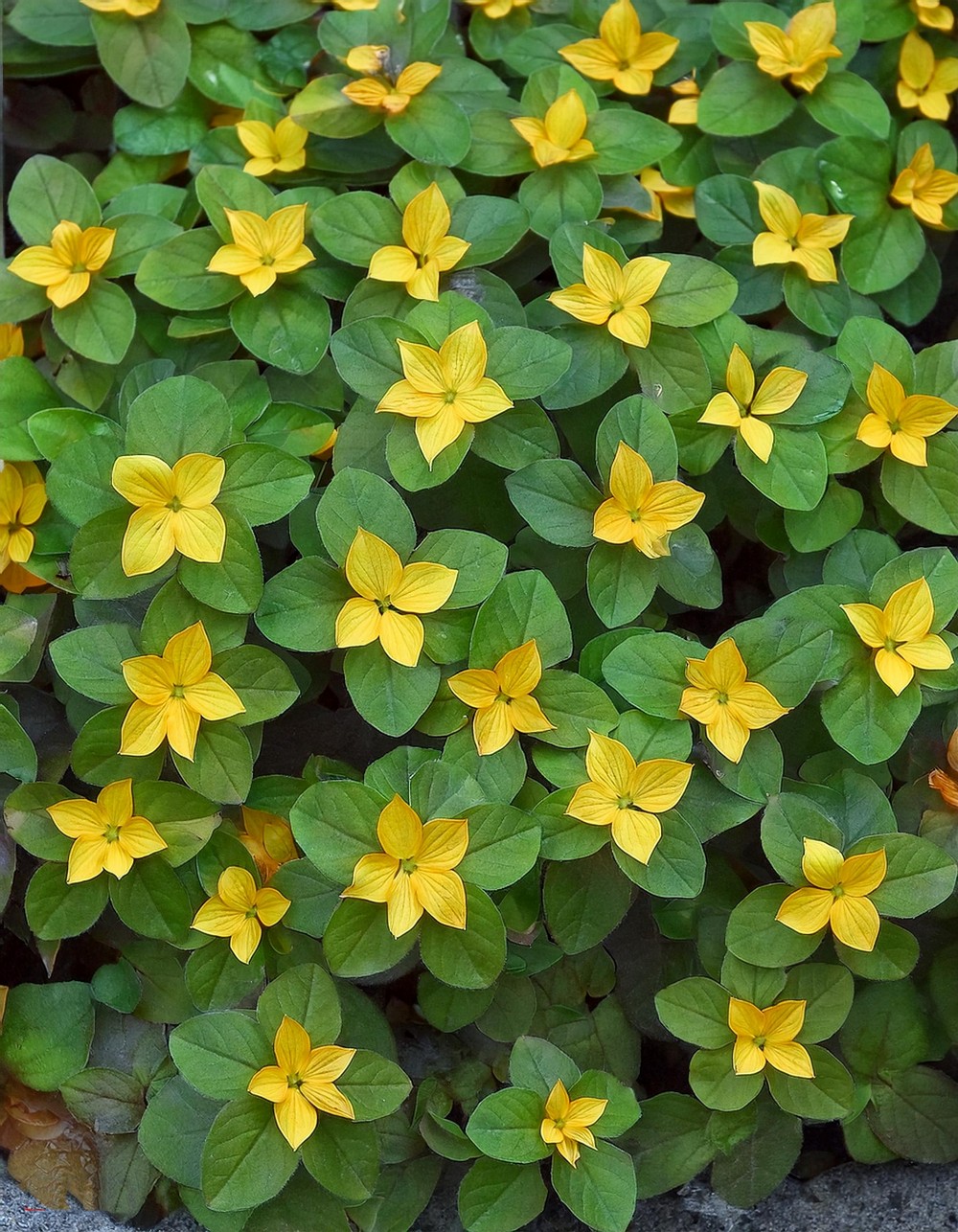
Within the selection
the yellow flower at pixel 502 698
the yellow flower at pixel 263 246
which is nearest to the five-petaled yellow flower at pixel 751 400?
the yellow flower at pixel 502 698

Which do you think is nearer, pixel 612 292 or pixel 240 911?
pixel 240 911

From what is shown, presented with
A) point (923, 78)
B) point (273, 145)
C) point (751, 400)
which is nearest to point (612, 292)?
point (751, 400)

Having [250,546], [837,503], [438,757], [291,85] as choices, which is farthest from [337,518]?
[291,85]

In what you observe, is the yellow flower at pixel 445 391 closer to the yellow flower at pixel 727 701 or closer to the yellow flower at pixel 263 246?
the yellow flower at pixel 263 246

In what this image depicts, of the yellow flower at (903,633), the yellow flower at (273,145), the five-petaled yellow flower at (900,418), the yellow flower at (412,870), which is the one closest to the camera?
the yellow flower at (412,870)

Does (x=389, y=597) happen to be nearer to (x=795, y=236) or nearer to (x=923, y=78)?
(x=795, y=236)

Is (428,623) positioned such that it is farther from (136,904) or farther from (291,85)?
(291,85)
